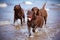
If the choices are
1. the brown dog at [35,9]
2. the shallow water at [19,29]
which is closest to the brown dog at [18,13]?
the shallow water at [19,29]

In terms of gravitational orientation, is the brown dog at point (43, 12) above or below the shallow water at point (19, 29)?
above

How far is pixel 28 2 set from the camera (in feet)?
5.99

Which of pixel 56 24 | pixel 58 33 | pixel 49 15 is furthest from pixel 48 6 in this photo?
pixel 58 33

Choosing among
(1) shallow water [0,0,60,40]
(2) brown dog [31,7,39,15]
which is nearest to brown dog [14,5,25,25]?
(1) shallow water [0,0,60,40]

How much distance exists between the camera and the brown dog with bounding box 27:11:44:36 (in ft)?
5.66

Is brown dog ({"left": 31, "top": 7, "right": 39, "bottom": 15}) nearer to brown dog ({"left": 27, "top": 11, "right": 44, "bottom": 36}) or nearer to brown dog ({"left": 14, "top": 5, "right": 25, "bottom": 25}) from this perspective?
brown dog ({"left": 27, "top": 11, "right": 44, "bottom": 36})

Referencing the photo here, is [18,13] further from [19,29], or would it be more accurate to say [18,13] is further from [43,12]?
[43,12]

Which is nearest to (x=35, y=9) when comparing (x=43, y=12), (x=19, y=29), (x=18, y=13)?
(x=43, y=12)

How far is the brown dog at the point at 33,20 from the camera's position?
1727 mm

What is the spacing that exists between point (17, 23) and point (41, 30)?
13.2 inches

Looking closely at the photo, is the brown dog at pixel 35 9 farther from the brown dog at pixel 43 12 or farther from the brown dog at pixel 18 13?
the brown dog at pixel 18 13

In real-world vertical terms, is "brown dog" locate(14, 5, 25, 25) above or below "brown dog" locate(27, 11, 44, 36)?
above

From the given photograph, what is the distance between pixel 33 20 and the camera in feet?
5.73

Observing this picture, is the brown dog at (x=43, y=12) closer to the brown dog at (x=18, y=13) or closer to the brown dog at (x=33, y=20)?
the brown dog at (x=33, y=20)
